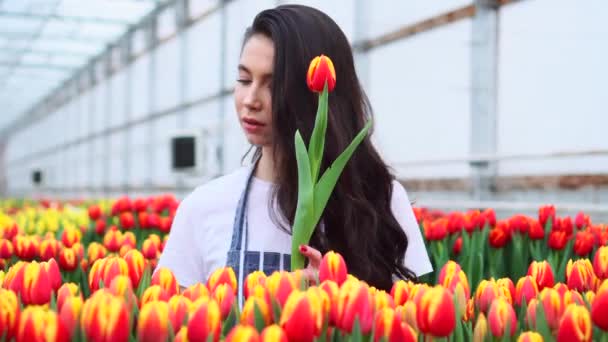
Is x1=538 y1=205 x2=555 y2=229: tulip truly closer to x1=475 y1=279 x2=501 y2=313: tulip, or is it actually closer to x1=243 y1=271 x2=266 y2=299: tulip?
x1=475 y1=279 x2=501 y2=313: tulip

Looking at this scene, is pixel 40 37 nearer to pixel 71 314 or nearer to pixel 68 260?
pixel 68 260

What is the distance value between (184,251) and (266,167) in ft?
0.81

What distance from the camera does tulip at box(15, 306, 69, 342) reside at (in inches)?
31.1

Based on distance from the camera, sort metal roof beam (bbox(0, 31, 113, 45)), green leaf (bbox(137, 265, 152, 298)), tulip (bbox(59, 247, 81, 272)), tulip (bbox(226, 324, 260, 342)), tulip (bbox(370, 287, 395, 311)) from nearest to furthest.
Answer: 1. tulip (bbox(226, 324, 260, 342))
2. tulip (bbox(370, 287, 395, 311))
3. green leaf (bbox(137, 265, 152, 298))
4. tulip (bbox(59, 247, 81, 272))
5. metal roof beam (bbox(0, 31, 113, 45))

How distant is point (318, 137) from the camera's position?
1.26m

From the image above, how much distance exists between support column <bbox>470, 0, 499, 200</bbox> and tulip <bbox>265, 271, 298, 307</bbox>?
17.3 ft

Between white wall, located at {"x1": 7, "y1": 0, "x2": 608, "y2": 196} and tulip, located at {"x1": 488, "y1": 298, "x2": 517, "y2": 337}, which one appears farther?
white wall, located at {"x1": 7, "y1": 0, "x2": 608, "y2": 196}

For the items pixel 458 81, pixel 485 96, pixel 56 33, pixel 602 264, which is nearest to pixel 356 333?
pixel 602 264

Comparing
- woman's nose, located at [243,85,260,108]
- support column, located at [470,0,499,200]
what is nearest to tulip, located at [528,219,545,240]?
woman's nose, located at [243,85,260,108]

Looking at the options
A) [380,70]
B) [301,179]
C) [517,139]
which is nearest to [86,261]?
[301,179]

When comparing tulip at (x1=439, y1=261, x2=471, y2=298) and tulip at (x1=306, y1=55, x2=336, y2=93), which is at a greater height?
tulip at (x1=306, y1=55, x2=336, y2=93)

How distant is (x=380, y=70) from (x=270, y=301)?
6.89 m

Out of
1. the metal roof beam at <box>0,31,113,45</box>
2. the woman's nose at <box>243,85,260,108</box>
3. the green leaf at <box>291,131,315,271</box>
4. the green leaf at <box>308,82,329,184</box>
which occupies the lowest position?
the green leaf at <box>291,131,315,271</box>

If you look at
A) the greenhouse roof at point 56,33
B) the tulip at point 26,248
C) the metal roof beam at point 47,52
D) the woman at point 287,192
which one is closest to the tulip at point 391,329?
the woman at point 287,192
